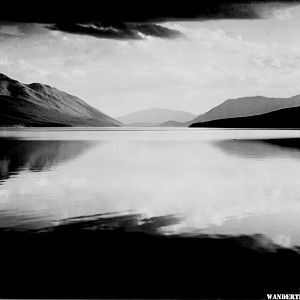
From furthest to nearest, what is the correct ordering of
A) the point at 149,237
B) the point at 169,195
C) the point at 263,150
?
the point at 263,150
the point at 169,195
the point at 149,237

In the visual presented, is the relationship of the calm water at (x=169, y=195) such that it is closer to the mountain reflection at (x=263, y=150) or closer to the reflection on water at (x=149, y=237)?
the reflection on water at (x=149, y=237)

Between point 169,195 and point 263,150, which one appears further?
point 263,150

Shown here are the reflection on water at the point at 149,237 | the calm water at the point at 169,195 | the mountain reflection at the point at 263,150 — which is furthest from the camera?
the mountain reflection at the point at 263,150

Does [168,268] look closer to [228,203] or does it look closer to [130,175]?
[228,203]

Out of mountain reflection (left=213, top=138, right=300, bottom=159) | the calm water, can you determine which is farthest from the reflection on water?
→ mountain reflection (left=213, top=138, right=300, bottom=159)

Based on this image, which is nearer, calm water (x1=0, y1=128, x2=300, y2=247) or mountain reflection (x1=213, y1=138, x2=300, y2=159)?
calm water (x1=0, y1=128, x2=300, y2=247)

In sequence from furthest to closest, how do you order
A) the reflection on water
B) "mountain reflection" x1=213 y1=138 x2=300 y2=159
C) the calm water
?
1. "mountain reflection" x1=213 y1=138 x2=300 y2=159
2. the calm water
3. the reflection on water

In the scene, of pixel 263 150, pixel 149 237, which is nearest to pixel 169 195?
pixel 149 237

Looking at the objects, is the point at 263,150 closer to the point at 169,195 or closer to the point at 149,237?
the point at 169,195

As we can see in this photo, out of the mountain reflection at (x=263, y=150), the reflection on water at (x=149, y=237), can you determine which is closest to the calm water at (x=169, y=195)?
the reflection on water at (x=149, y=237)

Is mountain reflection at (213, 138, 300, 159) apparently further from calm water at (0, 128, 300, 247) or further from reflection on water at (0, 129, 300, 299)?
reflection on water at (0, 129, 300, 299)

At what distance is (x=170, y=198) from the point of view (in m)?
23.4

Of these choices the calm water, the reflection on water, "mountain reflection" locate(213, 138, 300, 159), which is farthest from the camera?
"mountain reflection" locate(213, 138, 300, 159)

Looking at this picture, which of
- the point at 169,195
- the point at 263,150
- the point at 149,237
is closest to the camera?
the point at 149,237
